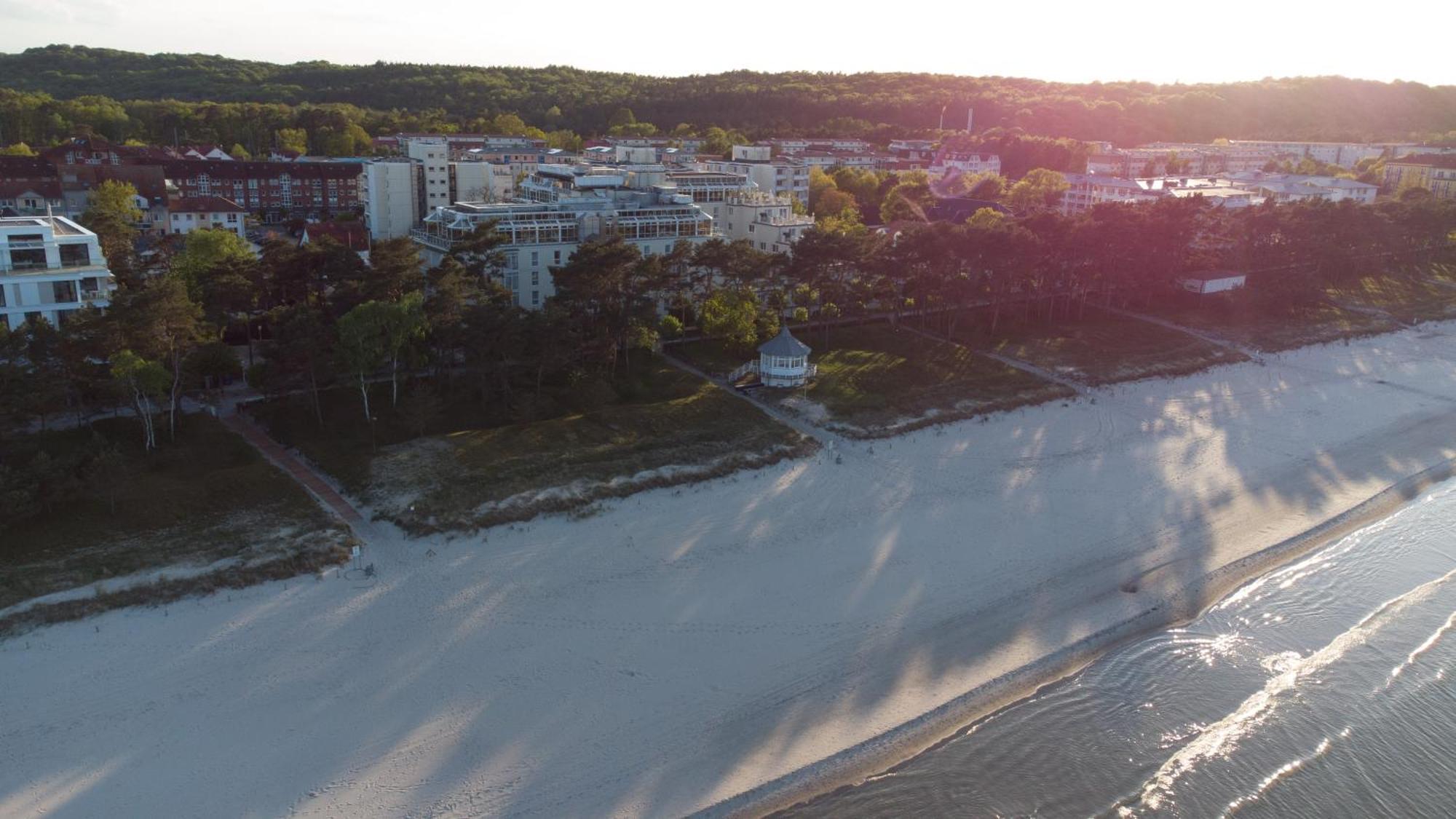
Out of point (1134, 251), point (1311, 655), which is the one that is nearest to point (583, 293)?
point (1311, 655)

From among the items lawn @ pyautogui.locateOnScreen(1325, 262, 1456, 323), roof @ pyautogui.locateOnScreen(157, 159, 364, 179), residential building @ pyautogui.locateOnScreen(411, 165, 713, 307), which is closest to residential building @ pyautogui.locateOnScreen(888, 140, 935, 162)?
lawn @ pyautogui.locateOnScreen(1325, 262, 1456, 323)

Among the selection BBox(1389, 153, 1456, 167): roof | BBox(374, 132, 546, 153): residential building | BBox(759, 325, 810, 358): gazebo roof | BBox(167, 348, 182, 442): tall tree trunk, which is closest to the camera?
BBox(167, 348, 182, 442): tall tree trunk

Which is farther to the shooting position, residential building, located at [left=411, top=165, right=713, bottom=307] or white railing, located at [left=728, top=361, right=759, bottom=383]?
residential building, located at [left=411, top=165, right=713, bottom=307]

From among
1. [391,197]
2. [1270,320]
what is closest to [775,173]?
[391,197]

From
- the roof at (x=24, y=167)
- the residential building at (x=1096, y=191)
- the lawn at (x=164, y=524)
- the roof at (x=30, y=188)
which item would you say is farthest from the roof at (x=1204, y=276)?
the roof at (x=24, y=167)

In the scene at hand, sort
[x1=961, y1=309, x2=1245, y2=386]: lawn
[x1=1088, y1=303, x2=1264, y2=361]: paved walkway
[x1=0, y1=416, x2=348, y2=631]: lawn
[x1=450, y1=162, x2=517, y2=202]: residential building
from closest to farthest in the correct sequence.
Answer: [x1=0, y1=416, x2=348, y2=631]: lawn, [x1=961, y1=309, x2=1245, y2=386]: lawn, [x1=1088, y1=303, x2=1264, y2=361]: paved walkway, [x1=450, y1=162, x2=517, y2=202]: residential building

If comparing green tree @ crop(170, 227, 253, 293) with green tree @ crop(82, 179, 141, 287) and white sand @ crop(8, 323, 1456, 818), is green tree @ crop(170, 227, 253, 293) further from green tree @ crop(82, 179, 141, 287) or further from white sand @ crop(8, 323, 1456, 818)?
white sand @ crop(8, 323, 1456, 818)
